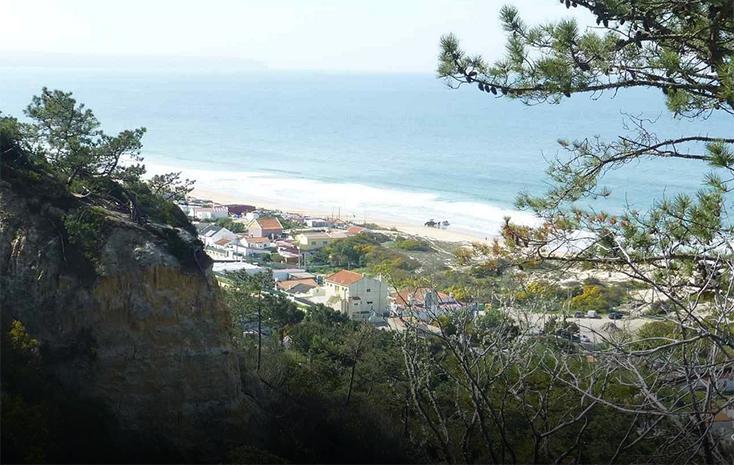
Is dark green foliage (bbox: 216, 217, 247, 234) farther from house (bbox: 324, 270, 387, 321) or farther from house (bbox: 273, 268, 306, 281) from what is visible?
house (bbox: 324, 270, 387, 321)

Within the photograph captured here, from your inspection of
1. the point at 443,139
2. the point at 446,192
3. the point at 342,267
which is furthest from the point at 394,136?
the point at 342,267

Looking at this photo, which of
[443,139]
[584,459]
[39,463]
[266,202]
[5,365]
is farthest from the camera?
[443,139]

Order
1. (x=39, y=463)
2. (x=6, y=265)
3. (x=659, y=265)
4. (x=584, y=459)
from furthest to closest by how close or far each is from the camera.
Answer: (x=584, y=459), (x=6, y=265), (x=39, y=463), (x=659, y=265)

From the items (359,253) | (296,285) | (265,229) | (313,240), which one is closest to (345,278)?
(296,285)

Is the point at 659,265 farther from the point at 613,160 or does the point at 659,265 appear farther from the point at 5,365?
the point at 5,365

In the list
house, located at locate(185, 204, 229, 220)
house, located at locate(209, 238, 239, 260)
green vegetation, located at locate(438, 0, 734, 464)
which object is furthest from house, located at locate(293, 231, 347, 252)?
green vegetation, located at locate(438, 0, 734, 464)

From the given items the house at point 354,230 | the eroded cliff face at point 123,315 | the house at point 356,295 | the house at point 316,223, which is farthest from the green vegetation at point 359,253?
the eroded cliff face at point 123,315

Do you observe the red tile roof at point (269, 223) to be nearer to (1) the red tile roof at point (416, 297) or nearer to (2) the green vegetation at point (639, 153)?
(1) the red tile roof at point (416, 297)
